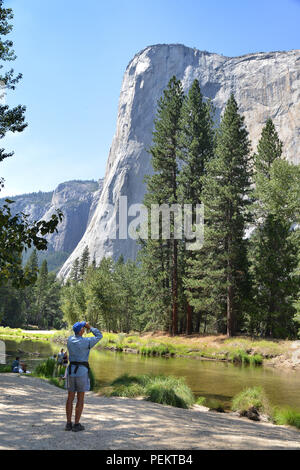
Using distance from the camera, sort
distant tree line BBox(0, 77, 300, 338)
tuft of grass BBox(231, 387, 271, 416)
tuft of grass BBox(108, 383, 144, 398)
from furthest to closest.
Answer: distant tree line BBox(0, 77, 300, 338)
tuft of grass BBox(108, 383, 144, 398)
tuft of grass BBox(231, 387, 271, 416)

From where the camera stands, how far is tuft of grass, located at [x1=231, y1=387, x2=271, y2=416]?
10102mm

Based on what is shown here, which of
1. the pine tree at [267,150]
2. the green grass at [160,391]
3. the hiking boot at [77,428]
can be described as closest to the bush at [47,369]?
the green grass at [160,391]

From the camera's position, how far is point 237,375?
17250mm

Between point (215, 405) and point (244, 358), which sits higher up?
point (215, 405)

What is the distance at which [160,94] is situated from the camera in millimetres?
137500

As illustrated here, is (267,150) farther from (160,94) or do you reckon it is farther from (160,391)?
(160,94)

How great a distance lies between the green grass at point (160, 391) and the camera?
10491mm

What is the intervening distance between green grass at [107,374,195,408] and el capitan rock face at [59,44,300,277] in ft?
316

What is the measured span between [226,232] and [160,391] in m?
20.5

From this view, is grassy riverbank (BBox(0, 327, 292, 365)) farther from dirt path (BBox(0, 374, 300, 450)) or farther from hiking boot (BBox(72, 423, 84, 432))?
hiking boot (BBox(72, 423, 84, 432))

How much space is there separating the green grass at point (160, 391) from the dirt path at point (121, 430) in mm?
1298

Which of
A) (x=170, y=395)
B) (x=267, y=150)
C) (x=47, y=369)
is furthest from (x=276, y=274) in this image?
(x=170, y=395)

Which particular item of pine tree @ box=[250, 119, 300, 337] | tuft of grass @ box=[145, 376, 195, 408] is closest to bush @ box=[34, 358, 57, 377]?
tuft of grass @ box=[145, 376, 195, 408]

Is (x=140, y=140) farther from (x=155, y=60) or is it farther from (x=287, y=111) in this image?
(x=287, y=111)
